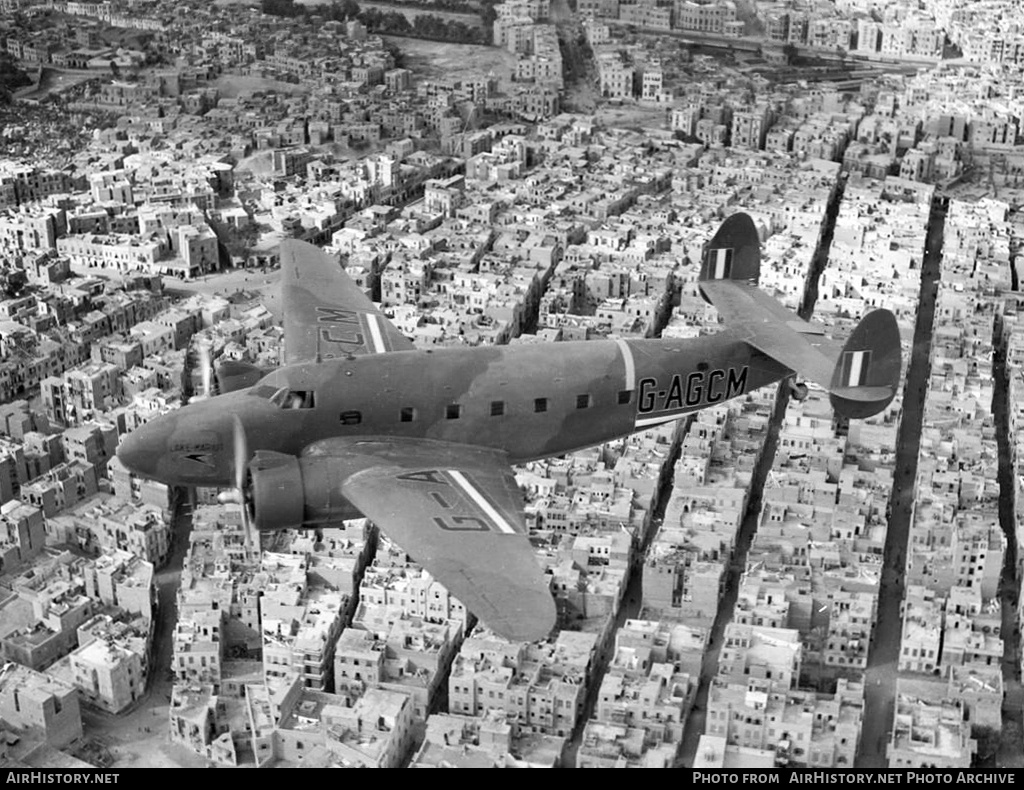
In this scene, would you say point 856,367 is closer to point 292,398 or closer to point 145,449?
point 292,398

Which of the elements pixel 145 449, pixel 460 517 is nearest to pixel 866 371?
pixel 460 517

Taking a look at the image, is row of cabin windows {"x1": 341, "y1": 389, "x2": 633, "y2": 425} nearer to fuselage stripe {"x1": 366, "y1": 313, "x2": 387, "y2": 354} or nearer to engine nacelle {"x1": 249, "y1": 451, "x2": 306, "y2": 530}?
engine nacelle {"x1": 249, "y1": 451, "x2": 306, "y2": 530}

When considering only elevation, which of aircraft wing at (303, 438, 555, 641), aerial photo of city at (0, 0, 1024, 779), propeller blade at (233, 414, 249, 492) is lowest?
aerial photo of city at (0, 0, 1024, 779)

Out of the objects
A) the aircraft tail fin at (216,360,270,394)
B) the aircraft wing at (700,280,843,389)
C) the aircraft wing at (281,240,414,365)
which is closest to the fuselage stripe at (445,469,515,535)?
the aircraft wing at (281,240,414,365)

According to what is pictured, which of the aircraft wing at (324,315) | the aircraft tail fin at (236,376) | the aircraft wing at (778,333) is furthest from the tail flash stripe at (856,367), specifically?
the aircraft tail fin at (236,376)

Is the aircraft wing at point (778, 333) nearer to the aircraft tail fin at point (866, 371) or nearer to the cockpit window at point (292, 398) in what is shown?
the aircraft tail fin at point (866, 371)

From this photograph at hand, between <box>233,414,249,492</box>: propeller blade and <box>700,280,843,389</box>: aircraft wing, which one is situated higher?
<box>700,280,843,389</box>: aircraft wing

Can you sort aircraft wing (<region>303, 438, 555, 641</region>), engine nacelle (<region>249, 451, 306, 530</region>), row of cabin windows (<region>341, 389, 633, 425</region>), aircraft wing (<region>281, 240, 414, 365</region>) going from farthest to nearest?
aircraft wing (<region>281, 240, 414, 365</region>)
row of cabin windows (<region>341, 389, 633, 425</region>)
engine nacelle (<region>249, 451, 306, 530</region>)
aircraft wing (<region>303, 438, 555, 641</region>)
